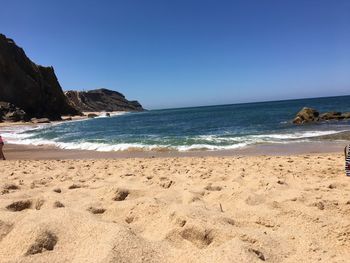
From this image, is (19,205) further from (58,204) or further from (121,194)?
(121,194)

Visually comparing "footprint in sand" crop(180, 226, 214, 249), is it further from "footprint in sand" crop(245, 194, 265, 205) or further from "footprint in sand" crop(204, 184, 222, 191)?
"footprint in sand" crop(204, 184, 222, 191)

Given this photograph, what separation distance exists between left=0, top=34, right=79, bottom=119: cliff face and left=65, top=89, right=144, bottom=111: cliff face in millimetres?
46698

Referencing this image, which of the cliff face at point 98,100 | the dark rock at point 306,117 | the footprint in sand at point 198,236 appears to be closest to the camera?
the footprint in sand at point 198,236

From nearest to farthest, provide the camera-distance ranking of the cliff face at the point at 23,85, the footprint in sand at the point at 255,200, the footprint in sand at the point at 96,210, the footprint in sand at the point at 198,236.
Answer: the footprint in sand at the point at 198,236, the footprint in sand at the point at 96,210, the footprint in sand at the point at 255,200, the cliff face at the point at 23,85

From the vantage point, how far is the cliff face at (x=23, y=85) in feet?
205

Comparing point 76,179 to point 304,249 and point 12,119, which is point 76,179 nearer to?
point 304,249

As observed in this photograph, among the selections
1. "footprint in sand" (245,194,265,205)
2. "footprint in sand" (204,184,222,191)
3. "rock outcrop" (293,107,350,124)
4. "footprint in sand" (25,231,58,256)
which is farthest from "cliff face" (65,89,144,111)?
"footprint in sand" (25,231,58,256)

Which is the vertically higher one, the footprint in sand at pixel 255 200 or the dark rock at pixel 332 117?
the footprint in sand at pixel 255 200

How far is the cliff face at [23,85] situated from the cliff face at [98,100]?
4670 centimetres

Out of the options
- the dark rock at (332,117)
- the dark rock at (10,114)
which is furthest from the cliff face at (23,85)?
the dark rock at (332,117)

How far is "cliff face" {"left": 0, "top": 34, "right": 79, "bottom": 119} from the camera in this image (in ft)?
205

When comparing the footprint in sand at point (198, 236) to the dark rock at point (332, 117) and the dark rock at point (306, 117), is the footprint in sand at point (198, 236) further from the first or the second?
the dark rock at point (332, 117)

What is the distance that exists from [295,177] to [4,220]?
15.5 feet

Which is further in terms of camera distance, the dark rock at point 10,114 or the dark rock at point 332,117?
the dark rock at point 10,114
